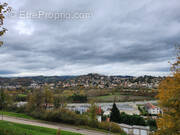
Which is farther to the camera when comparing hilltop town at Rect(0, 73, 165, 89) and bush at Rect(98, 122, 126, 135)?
hilltop town at Rect(0, 73, 165, 89)

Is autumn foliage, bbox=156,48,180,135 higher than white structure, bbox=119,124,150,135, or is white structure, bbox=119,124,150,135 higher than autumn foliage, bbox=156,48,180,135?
autumn foliage, bbox=156,48,180,135

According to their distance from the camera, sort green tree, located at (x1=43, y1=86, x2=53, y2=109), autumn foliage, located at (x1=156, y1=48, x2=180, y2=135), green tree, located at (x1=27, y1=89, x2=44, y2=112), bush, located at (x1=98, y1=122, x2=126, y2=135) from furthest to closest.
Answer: green tree, located at (x1=43, y1=86, x2=53, y2=109)
green tree, located at (x1=27, y1=89, x2=44, y2=112)
bush, located at (x1=98, y1=122, x2=126, y2=135)
autumn foliage, located at (x1=156, y1=48, x2=180, y2=135)

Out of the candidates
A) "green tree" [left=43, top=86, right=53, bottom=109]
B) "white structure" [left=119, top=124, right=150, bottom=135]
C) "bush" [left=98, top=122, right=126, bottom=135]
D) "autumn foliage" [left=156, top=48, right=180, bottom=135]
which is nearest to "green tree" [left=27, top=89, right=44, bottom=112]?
"green tree" [left=43, top=86, right=53, bottom=109]

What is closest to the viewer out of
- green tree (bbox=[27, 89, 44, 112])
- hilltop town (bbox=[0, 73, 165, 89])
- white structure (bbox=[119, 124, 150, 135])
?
white structure (bbox=[119, 124, 150, 135])

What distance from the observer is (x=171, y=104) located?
24.6 ft

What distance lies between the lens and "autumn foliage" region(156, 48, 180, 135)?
7.27 meters

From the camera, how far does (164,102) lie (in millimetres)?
7781

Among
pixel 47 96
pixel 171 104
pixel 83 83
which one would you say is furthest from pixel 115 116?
pixel 83 83

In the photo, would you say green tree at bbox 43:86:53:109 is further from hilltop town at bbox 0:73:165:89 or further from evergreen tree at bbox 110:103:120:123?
hilltop town at bbox 0:73:165:89

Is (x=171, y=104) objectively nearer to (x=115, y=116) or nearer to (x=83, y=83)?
(x=115, y=116)

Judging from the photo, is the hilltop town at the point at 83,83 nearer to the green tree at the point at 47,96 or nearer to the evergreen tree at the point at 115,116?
the evergreen tree at the point at 115,116

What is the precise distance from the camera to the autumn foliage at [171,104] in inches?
286

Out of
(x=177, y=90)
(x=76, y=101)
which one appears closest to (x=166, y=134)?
(x=177, y=90)

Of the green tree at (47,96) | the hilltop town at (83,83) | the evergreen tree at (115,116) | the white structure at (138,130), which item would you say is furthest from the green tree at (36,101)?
the hilltop town at (83,83)
